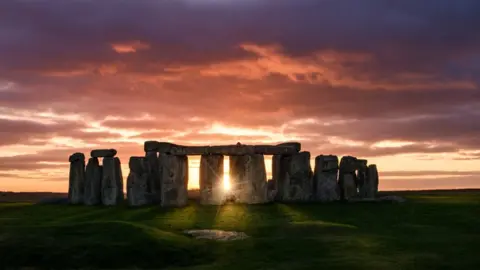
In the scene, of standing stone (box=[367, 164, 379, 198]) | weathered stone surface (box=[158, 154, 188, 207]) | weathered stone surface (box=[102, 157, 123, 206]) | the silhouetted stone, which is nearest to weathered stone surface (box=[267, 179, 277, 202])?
weathered stone surface (box=[158, 154, 188, 207])

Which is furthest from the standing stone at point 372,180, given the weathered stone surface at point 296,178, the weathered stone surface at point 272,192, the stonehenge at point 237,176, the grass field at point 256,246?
the grass field at point 256,246

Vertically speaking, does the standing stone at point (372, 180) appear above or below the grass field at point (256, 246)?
above

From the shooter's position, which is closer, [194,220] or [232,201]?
[194,220]

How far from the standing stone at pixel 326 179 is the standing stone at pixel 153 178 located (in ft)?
35.9

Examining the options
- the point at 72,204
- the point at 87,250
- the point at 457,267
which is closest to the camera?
the point at 457,267

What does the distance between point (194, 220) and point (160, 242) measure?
1257cm

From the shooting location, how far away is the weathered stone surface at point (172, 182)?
4778 centimetres

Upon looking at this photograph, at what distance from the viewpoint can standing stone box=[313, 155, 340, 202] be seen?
48.7 meters

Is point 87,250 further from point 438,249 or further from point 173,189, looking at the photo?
point 173,189

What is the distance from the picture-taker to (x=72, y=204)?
53188 millimetres

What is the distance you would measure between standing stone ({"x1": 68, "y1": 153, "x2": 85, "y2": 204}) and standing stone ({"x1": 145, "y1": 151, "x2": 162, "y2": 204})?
600 cm

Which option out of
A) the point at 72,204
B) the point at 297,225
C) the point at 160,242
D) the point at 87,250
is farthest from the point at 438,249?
the point at 72,204

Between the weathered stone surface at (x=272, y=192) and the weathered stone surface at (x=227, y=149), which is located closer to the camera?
the weathered stone surface at (x=227, y=149)

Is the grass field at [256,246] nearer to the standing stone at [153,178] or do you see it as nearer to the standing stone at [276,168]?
the standing stone at [276,168]
